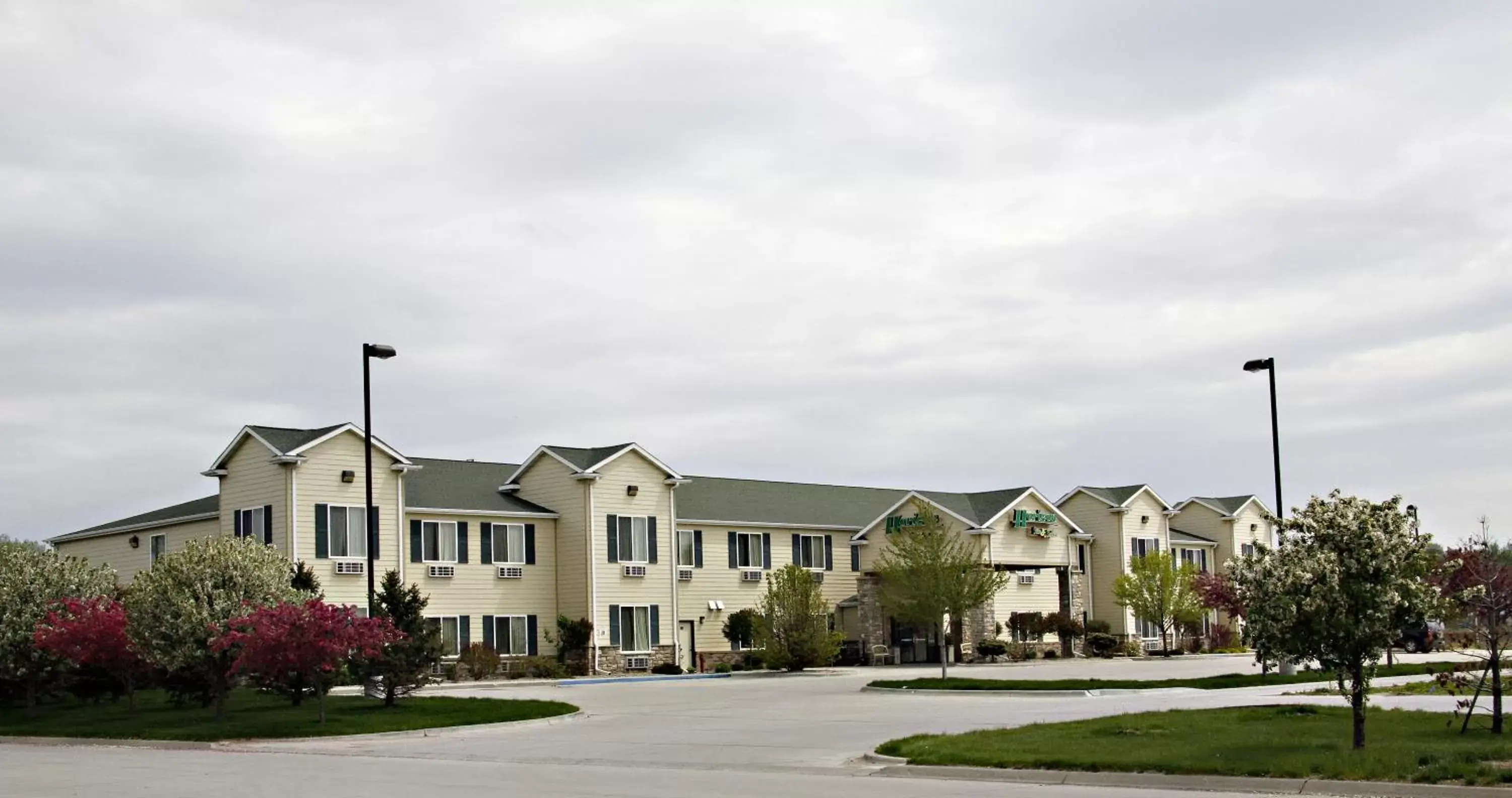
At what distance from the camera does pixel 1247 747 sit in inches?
722

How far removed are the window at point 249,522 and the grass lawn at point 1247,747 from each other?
29.2 metres

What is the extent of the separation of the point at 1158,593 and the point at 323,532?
35340 mm

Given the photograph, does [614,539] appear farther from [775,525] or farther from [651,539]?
[775,525]

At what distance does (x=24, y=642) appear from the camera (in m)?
35.1

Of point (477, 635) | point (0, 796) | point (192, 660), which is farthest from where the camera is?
point (477, 635)

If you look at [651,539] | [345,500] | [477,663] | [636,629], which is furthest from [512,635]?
[345,500]

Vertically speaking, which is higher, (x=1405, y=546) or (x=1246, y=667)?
(x=1405, y=546)

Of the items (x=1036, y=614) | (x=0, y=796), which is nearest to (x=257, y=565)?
(x=0, y=796)

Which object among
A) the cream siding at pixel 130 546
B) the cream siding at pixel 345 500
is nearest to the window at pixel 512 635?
the cream siding at pixel 345 500

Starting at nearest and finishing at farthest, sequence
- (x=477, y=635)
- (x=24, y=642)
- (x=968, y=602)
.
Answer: (x=24, y=642) → (x=968, y=602) → (x=477, y=635)

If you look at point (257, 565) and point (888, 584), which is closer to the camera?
point (257, 565)

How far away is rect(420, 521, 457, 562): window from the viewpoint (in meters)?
49.0

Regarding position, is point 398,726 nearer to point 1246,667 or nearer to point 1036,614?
point 1246,667

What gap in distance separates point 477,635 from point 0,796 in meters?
32.7
